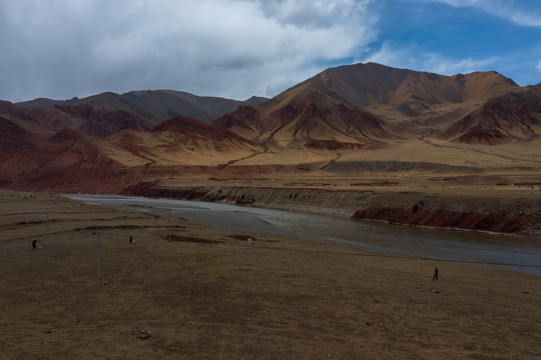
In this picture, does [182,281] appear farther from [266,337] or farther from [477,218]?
[477,218]

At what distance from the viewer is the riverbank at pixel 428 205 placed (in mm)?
34000

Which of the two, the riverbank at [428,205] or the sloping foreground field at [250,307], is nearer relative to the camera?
the sloping foreground field at [250,307]

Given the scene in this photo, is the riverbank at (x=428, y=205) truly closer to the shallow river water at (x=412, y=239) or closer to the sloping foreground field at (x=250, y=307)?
the shallow river water at (x=412, y=239)

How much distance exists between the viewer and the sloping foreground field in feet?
29.3

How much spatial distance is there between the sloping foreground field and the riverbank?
16518 mm

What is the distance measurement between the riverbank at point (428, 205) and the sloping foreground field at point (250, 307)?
1652 centimetres

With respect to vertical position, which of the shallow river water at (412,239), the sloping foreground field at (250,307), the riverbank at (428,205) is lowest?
the shallow river water at (412,239)

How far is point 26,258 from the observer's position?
698 inches

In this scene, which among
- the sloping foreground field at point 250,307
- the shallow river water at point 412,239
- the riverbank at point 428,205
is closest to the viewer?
the sloping foreground field at point 250,307

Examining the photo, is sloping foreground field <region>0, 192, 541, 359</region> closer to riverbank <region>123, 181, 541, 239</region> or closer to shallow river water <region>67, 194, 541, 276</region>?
shallow river water <region>67, 194, 541, 276</region>

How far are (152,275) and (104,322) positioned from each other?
16.8 feet

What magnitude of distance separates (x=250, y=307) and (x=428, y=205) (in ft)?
112

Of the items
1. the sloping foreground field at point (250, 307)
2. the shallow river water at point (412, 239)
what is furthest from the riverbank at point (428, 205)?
the sloping foreground field at point (250, 307)

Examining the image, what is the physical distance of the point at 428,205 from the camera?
4106cm
